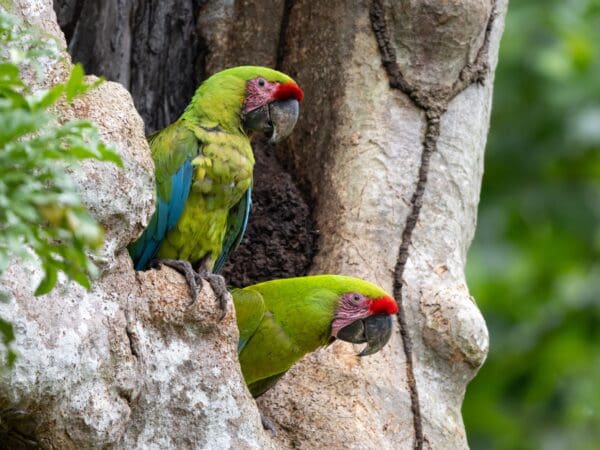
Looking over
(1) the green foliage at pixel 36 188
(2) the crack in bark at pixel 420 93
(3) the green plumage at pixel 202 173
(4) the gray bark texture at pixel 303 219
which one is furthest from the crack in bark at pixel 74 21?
(1) the green foliage at pixel 36 188

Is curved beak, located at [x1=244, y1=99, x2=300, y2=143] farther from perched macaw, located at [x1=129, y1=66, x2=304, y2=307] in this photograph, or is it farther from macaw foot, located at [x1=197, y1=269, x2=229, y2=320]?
macaw foot, located at [x1=197, y1=269, x2=229, y2=320]

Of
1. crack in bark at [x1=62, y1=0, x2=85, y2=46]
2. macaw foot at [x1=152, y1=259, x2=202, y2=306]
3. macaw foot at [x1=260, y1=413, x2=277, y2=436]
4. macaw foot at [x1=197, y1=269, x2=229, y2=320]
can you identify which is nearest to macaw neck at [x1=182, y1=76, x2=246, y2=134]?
macaw foot at [x1=152, y1=259, x2=202, y2=306]

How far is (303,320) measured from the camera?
3568 mm

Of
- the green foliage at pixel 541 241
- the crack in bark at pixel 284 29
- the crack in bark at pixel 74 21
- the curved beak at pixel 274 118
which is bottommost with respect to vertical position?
the green foliage at pixel 541 241

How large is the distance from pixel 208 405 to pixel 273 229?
117 cm

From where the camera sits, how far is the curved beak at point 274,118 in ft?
12.1

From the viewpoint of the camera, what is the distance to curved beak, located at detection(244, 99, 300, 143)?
3.70 meters

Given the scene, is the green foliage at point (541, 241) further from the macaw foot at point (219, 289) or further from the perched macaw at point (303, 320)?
the macaw foot at point (219, 289)

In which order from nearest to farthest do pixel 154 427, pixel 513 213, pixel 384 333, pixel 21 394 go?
pixel 21 394 → pixel 154 427 → pixel 384 333 → pixel 513 213

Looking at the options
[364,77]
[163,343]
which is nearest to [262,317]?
[163,343]

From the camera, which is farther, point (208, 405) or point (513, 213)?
point (513, 213)

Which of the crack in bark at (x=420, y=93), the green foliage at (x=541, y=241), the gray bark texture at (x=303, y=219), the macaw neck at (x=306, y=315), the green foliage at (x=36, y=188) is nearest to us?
the green foliage at (x=36, y=188)

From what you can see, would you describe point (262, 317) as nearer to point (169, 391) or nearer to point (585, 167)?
point (169, 391)

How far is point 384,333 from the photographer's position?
11.7 feet
